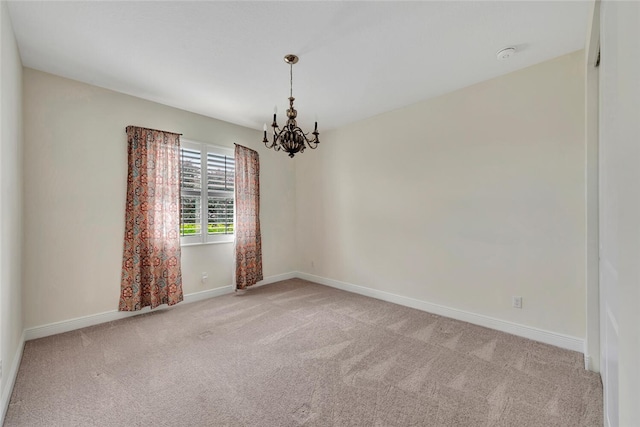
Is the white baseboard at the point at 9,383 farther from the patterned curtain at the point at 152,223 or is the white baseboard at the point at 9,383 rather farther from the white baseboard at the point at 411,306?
the patterned curtain at the point at 152,223

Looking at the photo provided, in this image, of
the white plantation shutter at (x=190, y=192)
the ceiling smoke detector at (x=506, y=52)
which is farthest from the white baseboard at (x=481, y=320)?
the ceiling smoke detector at (x=506, y=52)

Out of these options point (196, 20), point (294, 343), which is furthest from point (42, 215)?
point (294, 343)

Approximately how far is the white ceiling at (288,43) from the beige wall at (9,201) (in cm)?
35

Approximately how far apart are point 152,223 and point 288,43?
8.95 feet

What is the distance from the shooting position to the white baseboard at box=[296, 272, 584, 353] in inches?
99.2

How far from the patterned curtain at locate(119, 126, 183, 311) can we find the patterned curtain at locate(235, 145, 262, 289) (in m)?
0.91

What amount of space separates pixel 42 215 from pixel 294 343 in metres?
2.95

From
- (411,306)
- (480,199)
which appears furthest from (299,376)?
(480,199)

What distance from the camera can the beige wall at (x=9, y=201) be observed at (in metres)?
1.80

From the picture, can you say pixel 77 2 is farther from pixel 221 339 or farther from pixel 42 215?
pixel 221 339

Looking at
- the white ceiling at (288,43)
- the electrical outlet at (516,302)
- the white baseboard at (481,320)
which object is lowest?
the white baseboard at (481,320)

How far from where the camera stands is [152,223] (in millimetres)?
3439

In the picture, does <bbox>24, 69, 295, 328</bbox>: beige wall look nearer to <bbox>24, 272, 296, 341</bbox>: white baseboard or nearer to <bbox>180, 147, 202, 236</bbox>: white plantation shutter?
<bbox>24, 272, 296, 341</bbox>: white baseboard

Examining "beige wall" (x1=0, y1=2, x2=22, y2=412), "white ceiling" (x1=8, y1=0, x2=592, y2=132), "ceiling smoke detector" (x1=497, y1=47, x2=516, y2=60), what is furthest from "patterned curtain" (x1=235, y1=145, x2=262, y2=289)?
"ceiling smoke detector" (x1=497, y1=47, x2=516, y2=60)
